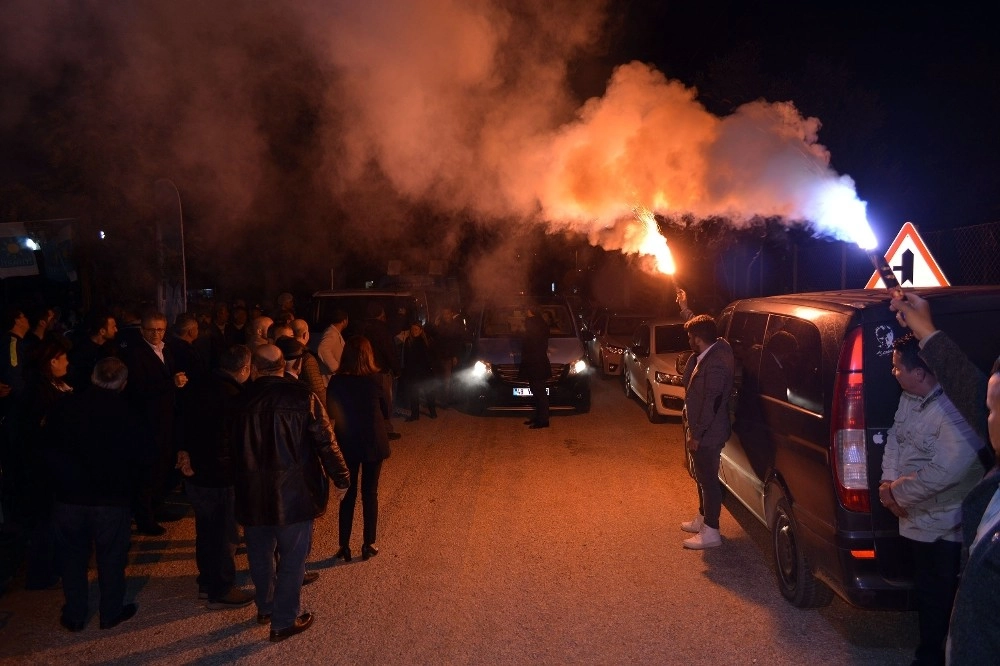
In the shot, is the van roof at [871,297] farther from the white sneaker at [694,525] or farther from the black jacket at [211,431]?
the black jacket at [211,431]

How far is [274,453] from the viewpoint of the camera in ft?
14.4

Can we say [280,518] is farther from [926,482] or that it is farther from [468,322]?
[468,322]

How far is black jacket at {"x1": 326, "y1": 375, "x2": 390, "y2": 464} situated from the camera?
5629mm

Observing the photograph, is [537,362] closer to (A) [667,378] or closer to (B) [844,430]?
(A) [667,378]

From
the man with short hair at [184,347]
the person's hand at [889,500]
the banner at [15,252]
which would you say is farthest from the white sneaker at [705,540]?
the banner at [15,252]

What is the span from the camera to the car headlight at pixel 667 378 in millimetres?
10625

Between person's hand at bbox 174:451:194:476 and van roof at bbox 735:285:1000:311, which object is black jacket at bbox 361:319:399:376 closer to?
person's hand at bbox 174:451:194:476

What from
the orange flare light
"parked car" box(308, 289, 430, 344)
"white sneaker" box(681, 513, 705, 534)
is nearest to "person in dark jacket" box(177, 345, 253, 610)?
"white sneaker" box(681, 513, 705, 534)

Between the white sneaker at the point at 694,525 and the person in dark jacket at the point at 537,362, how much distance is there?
4.81 metres

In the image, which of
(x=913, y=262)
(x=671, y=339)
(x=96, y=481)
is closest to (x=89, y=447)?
(x=96, y=481)

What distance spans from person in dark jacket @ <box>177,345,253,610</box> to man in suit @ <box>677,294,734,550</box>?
3.23m

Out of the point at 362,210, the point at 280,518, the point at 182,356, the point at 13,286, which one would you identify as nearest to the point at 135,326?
the point at 182,356

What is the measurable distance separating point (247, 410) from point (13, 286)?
16.7m

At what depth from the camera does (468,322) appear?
15.4 metres
